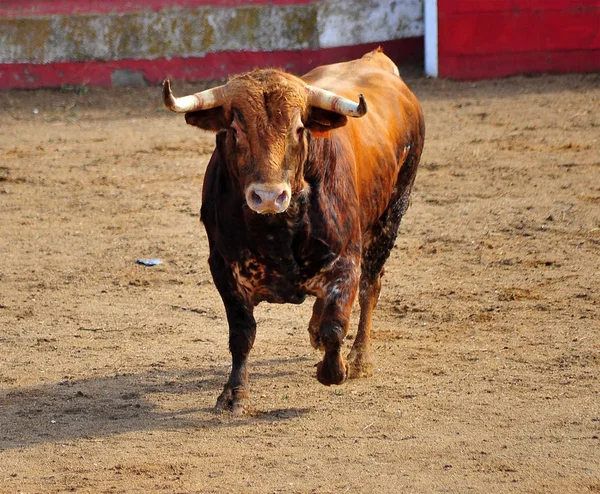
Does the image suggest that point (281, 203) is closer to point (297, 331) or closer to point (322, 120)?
point (322, 120)

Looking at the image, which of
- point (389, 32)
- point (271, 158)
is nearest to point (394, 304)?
point (271, 158)

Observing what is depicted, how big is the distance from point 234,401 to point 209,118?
1.36 meters

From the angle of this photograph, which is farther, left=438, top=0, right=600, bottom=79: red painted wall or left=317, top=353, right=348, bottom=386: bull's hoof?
left=438, top=0, right=600, bottom=79: red painted wall

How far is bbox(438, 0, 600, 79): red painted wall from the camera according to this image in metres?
12.8

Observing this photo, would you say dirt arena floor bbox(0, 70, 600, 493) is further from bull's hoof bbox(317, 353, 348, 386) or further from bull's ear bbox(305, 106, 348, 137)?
bull's ear bbox(305, 106, 348, 137)

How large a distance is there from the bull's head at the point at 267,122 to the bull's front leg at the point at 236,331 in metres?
0.56

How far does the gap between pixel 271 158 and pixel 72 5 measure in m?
8.93

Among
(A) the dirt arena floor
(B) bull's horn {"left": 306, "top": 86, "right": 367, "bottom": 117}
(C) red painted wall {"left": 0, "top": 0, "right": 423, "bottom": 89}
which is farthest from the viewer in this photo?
(C) red painted wall {"left": 0, "top": 0, "right": 423, "bottom": 89}

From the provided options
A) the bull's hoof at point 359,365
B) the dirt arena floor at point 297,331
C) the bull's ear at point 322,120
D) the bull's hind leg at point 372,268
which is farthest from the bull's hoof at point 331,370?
the bull's ear at point 322,120

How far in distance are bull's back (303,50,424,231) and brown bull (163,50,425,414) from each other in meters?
0.04

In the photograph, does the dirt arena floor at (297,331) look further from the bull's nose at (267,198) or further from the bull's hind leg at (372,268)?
the bull's nose at (267,198)

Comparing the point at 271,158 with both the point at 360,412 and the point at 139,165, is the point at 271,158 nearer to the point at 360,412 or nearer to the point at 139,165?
the point at 360,412

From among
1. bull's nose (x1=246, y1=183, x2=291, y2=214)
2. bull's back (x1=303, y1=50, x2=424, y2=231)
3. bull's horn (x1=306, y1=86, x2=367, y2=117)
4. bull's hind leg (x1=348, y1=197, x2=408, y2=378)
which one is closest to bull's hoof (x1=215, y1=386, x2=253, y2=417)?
bull's hind leg (x1=348, y1=197, x2=408, y2=378)

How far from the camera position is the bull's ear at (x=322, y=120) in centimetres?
529
